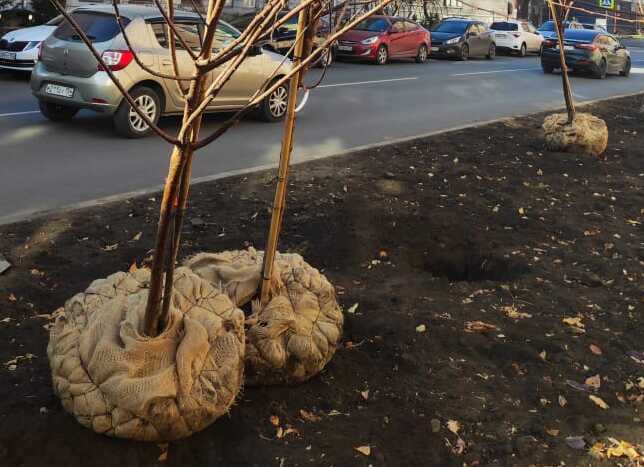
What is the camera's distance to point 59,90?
10375 mm

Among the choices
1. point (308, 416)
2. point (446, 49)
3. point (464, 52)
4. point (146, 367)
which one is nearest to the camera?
point (146, 367)

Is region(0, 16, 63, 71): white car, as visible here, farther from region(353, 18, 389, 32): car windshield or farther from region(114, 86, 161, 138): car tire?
region(353, 18, 389, 32): car windshield

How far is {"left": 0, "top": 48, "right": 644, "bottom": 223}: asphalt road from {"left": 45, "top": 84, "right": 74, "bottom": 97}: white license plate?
0.49 m

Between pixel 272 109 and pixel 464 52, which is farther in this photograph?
pixel 464 52

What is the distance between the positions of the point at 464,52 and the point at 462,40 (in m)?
0.49

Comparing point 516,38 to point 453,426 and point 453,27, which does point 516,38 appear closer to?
point 453,27

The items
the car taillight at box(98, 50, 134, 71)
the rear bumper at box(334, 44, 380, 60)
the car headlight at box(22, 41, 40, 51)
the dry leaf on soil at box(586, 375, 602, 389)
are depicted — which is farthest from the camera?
the rear bumper at box(334, 44, 380, 60)

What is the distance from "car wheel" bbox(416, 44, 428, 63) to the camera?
2605 cm

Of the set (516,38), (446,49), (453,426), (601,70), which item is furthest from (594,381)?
(516,38)

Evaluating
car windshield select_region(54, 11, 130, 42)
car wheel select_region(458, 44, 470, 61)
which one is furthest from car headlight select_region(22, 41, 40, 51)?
car wheel select_region(458, 44, 470, 61)

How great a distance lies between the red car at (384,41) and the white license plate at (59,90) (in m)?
13.3

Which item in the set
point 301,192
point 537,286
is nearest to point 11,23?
point 301,192

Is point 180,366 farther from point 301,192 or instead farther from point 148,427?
point 301,192

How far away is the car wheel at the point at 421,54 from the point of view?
85.5ft
